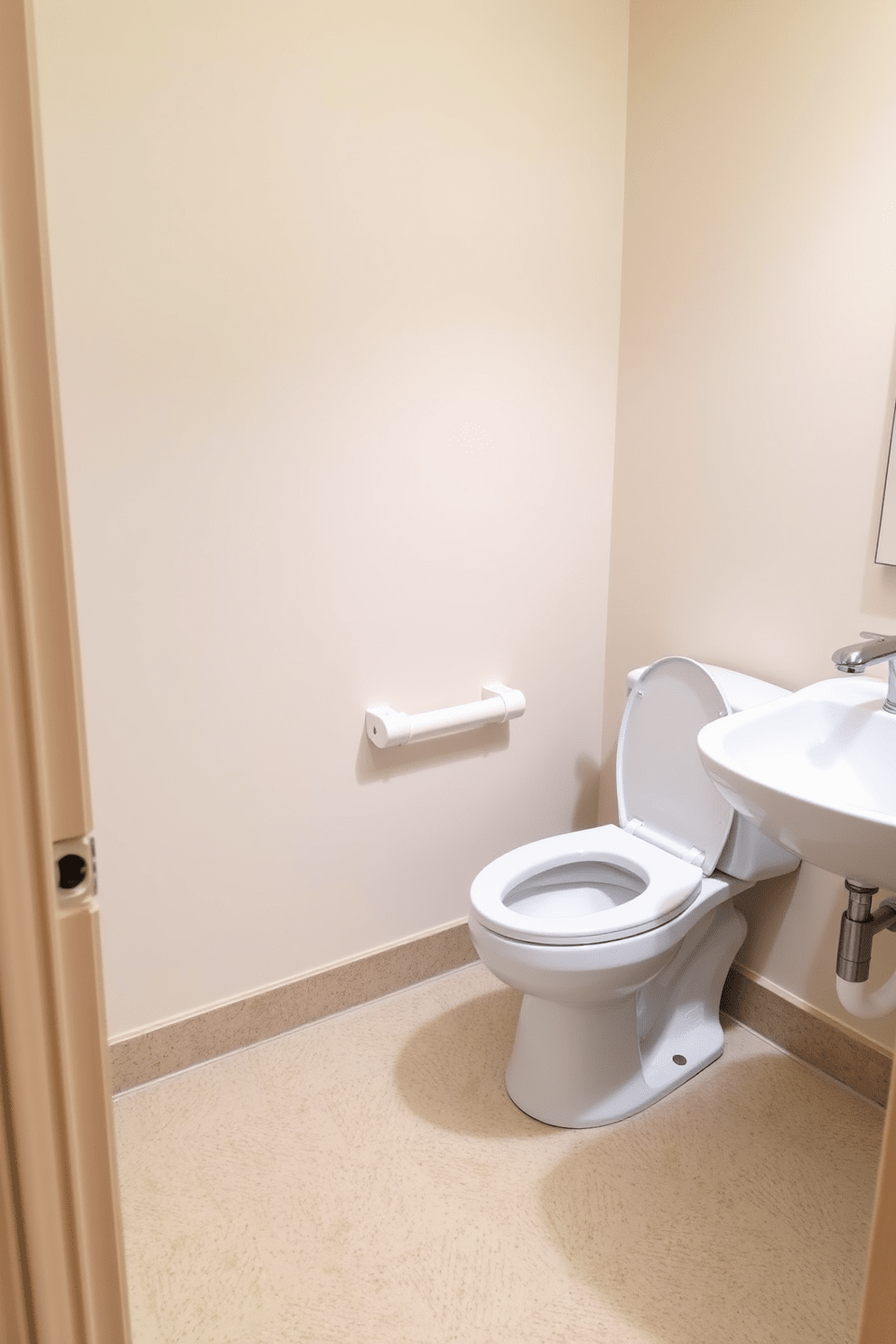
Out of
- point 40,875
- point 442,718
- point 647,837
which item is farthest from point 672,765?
point 40,875

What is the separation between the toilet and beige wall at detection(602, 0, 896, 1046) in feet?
0.57

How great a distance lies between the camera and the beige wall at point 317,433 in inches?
65.0

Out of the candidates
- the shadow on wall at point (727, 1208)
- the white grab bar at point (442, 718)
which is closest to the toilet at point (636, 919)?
the shadow on wall at point (727, 1208)

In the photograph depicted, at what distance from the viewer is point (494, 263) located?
2.05 meters

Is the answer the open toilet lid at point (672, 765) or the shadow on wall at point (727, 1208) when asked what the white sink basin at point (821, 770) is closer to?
the open toilet lid at point (672, 765)

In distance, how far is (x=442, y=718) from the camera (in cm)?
211

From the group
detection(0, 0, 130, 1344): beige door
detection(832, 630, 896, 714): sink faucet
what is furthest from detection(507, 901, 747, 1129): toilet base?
detection(0, 0, 130, 1344): beige door

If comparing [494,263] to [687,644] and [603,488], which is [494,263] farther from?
[687,644]

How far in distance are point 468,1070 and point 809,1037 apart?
2.40 feet

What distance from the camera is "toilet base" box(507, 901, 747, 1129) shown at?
6.00ft

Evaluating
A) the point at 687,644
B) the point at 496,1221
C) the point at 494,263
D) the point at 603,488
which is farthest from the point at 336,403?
the point at 496,1221

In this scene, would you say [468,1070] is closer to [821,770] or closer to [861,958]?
[861,958]

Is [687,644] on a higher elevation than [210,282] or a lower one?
lower

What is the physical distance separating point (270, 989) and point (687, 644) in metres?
1.23
